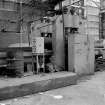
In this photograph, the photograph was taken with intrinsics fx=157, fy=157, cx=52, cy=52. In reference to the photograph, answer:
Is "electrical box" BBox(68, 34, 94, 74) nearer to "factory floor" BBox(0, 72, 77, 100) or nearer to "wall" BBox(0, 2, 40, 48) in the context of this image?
"factory floor" BBox(0, 72, 77, 100)

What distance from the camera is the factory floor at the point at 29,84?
2.80 metres

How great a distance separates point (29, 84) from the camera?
3076mm

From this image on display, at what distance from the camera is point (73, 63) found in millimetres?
4789

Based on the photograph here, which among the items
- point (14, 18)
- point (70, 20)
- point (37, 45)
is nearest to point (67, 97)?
point (37, 45)

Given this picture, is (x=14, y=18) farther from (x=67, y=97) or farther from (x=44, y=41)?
(x=67, y=97)

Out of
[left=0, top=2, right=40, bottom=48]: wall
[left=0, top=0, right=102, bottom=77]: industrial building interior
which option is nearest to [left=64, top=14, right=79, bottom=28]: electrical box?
[left=0, top=0, right=102, bottom=77]: industrial building interior

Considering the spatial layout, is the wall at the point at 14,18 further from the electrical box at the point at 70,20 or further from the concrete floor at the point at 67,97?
the concrete floor at the point at 67,97

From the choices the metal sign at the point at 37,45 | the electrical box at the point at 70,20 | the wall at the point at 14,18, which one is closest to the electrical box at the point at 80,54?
the electrical box at the point at 70,20

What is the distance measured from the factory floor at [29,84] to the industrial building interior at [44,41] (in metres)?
0.52

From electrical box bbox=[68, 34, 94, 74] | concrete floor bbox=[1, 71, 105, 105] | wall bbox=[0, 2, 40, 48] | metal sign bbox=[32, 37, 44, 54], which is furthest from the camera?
wall bbox=[0, 2, 40, 48]

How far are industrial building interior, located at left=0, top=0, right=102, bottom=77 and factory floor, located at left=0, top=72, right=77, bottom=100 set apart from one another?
52 centimetres

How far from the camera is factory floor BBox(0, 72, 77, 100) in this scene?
9.20 feet

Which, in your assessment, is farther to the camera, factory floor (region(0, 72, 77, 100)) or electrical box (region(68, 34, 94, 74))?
electrical box (region(68, 34, 94, 74))

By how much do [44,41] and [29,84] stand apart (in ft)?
6.49
